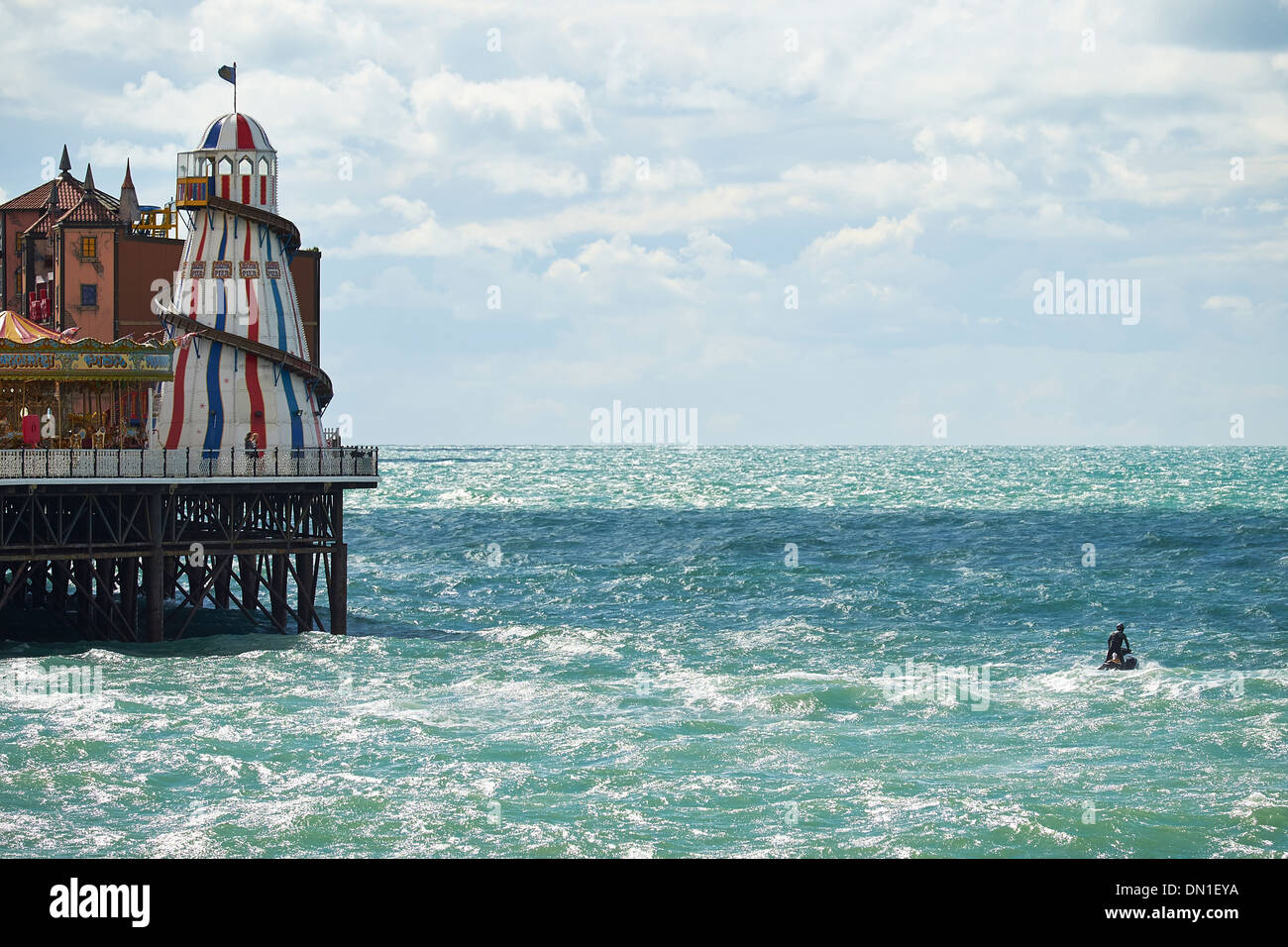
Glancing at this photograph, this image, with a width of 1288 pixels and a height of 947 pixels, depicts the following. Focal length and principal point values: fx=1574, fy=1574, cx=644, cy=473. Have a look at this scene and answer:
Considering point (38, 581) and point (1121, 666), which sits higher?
point (38, 581)

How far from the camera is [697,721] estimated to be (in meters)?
34.2

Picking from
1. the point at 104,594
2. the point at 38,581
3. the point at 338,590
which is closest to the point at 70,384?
the point at 104,594

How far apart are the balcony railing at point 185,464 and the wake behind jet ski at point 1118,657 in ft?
73.2

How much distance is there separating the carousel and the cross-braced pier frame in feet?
6.36

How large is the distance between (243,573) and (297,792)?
24.3m

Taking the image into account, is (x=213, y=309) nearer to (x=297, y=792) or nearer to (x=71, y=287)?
(x=71, y=287)

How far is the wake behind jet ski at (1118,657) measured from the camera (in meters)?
41.3

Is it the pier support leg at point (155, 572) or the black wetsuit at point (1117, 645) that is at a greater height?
the pier support leg at point (155, 572)

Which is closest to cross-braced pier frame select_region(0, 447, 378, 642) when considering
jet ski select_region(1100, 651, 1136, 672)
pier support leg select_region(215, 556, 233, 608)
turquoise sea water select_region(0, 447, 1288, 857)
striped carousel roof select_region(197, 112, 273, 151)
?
pier support leg select_region(215, 556, 233, 608)

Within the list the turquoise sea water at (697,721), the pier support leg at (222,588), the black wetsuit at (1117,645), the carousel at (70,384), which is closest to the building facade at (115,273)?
the carousel at (70,384)

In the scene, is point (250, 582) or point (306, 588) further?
point (250, 582)

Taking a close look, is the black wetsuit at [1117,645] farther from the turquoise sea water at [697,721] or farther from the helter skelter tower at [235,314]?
the helter skelter tower at [235,314]

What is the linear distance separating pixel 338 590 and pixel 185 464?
6175mm

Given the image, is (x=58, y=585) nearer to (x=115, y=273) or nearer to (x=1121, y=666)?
(x=115, y=273)
